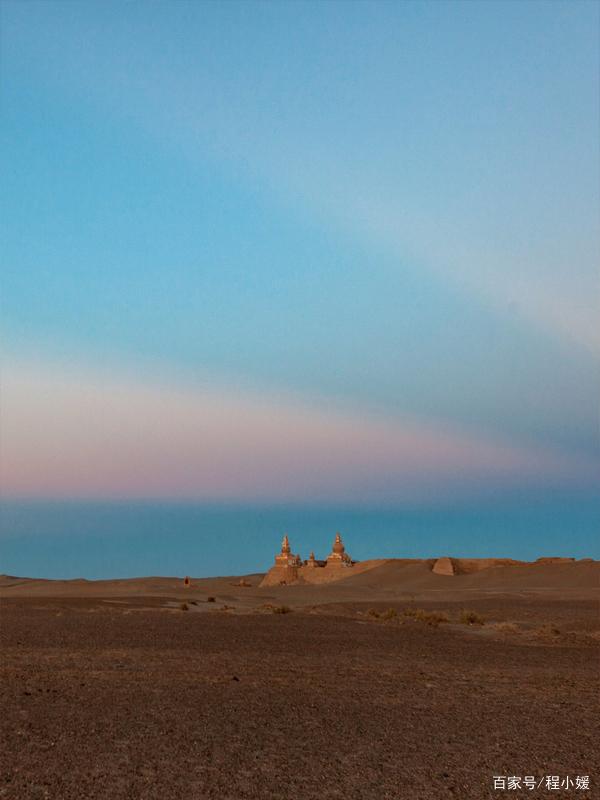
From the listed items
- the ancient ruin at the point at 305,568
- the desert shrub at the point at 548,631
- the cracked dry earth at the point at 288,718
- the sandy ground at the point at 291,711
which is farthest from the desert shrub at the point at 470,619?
the ancient ruin at the point at 305,568

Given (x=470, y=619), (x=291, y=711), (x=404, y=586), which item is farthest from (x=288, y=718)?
(x=404, y=586)

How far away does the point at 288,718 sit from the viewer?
39.0ft

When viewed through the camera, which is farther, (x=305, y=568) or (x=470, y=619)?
(x=305, y=568)

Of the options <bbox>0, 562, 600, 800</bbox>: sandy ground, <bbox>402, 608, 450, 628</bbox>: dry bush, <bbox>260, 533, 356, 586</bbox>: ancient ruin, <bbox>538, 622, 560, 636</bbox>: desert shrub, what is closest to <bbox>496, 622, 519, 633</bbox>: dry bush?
<bbox>0, 562, 600, 800</bbox>: sandy ground

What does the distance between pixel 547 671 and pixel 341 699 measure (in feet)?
20.2

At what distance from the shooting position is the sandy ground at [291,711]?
28.4 ft

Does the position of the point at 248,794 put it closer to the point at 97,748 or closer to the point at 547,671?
the point at 97,748

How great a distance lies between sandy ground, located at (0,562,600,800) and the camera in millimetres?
8656

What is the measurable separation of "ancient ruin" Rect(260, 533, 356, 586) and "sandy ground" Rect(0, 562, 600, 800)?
181ft

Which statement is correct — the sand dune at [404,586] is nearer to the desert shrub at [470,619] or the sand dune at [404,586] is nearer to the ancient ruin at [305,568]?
the ancient ruin at [305,568]

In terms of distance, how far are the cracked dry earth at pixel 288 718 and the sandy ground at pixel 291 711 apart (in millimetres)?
36

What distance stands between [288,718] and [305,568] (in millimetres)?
74315

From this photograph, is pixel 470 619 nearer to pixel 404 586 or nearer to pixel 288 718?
pixel 288 718

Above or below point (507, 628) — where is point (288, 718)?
below
